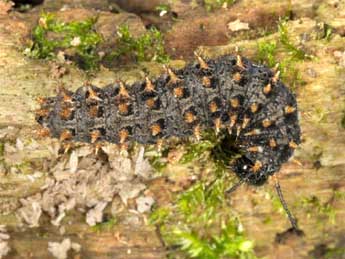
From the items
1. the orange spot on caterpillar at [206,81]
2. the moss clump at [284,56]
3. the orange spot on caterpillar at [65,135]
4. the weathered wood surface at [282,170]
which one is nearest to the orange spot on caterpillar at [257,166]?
the weathered wood surface at [282,170]

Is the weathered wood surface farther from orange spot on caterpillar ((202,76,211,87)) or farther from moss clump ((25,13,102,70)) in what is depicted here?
orange spot on caterpillar ((202,76,211,87))

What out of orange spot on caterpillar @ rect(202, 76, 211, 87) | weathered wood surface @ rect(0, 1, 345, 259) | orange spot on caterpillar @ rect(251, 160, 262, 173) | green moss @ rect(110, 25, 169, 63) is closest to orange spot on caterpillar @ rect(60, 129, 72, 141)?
weathered wood surface @ rect(0, 1, 345, 259)

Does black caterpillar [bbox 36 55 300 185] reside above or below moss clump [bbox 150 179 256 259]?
above

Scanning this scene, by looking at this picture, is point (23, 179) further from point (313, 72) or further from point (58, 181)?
point (313, 72)

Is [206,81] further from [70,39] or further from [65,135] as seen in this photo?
[70,39]

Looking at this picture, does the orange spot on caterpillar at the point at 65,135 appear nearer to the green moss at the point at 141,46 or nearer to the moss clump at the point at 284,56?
the green moss at the point at 141,46

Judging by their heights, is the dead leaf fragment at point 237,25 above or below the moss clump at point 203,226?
above
